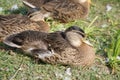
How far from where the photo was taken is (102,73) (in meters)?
4.58

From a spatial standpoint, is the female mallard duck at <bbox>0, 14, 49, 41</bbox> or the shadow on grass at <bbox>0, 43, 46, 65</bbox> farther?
the female mallard duck at <bbox>0, 14, 49, 41</bbox>

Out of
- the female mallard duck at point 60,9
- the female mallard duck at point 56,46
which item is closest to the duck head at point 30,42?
the female mallard duck at point 56,46

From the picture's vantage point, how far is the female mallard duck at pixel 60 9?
5.39 meters

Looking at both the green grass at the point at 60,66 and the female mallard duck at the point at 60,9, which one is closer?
the green grass at the point at 60,66

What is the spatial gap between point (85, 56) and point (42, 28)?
0.89 metres

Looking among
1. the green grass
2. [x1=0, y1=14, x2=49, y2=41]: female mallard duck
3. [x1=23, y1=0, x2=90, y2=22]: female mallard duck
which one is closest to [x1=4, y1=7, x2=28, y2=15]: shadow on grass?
the green grass

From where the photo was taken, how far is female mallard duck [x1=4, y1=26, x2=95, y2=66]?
4.35 meters

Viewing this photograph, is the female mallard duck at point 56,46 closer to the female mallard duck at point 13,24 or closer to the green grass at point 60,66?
the green grass at point 60,66

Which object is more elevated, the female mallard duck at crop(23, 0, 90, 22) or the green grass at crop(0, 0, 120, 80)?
the female mallard duck at crop(23, 0, 90, 22)

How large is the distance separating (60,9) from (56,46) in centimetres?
123

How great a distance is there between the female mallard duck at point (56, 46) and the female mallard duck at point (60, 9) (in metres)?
0.89

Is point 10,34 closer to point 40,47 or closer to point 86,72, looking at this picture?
point 40,47

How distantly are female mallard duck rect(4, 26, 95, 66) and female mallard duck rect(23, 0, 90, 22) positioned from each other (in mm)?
886

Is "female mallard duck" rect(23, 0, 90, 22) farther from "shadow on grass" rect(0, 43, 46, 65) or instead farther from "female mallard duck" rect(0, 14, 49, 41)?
"shadow on grass" rect(0, 43, 46, 65)
